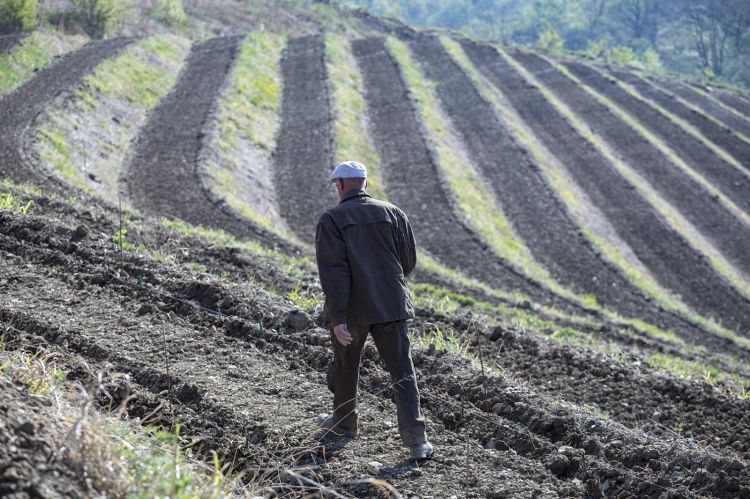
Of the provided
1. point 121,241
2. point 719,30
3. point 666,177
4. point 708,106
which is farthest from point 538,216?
point 719,30

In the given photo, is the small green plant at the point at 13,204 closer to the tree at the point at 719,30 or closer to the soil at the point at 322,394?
the soil at the point at 322,394

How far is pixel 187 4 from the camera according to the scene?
5859 cm

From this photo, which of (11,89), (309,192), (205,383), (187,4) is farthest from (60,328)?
(187,4)

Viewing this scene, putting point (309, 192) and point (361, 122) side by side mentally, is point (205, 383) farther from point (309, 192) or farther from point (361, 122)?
point (361, 122)

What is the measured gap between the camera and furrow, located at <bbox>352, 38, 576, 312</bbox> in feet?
61.8

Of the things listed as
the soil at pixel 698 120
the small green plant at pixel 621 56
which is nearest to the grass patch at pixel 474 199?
the soil at pixel 698 120

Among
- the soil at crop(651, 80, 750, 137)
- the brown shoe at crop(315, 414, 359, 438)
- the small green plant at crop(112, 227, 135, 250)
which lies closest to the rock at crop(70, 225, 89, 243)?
the small green plant at crop(112, 227, 135, 250)

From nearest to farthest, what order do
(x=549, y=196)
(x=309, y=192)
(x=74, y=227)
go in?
(x=74, y=227), (x=309, y=192), (x=549, y=196)

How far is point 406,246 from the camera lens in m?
6.32

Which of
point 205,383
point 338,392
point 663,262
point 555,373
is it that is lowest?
point 663,262

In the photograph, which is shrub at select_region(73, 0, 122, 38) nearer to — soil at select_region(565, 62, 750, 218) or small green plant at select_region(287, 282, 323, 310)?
soil at select_region(565, 62, 750, 218)

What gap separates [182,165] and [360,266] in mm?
16653

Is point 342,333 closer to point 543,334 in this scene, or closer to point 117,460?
point 117,460

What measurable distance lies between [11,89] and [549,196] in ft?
57.9
